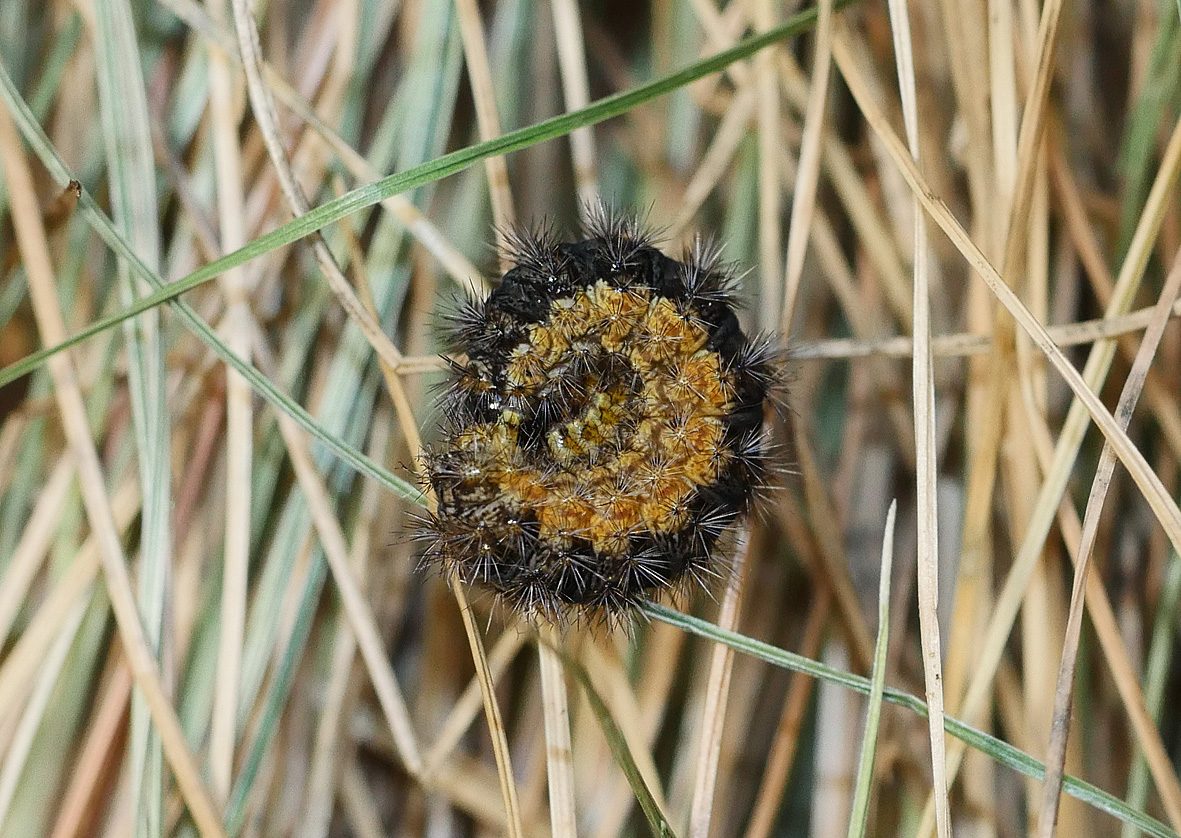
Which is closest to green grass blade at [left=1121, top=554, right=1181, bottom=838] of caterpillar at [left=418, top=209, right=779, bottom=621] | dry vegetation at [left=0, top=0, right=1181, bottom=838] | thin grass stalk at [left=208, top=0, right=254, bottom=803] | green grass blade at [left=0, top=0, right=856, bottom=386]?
dry vegetation at [left=0, top=0, right=1181, bottom=838]

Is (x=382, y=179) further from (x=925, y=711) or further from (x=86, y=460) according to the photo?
(x=925, y=711)

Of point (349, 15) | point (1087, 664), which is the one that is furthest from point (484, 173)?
point (1087, 664)

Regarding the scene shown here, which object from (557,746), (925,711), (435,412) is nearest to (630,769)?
(557,746)

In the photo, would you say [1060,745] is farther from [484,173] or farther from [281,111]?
[281,111]

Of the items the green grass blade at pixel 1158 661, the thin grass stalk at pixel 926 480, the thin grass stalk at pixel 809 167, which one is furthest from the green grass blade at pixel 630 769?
the green grass blade at pixel 1158 661

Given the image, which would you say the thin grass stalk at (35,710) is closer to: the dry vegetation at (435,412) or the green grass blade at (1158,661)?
the dry vegetation at (435,412)
